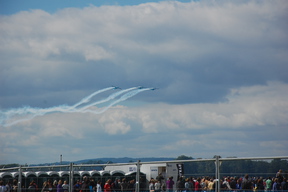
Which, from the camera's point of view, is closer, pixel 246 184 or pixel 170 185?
pixel 246 184

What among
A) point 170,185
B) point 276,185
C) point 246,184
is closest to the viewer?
point 276,185

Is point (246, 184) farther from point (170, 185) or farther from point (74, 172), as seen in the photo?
point (74, 172)

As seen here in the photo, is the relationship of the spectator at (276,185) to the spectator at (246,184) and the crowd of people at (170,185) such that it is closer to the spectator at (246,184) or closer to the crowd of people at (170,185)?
the crowd of people at (170,185)

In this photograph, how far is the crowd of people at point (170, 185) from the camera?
676 inches

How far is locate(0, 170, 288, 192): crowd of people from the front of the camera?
17183 mm

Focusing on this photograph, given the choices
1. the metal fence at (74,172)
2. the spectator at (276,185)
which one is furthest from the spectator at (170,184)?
the spectator at (276,185)

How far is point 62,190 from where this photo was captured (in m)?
24.4

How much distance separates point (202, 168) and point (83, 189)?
6810 mm

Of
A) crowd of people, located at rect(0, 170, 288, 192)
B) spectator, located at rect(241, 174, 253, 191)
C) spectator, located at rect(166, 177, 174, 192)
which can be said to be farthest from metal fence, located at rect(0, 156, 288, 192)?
spectator, located at rect(166, 177, 174, 192)

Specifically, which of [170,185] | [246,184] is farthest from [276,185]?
[170,185]

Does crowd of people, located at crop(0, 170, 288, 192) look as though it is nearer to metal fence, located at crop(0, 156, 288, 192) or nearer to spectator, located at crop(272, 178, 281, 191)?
spectator, located at crop(272, 178, 281, 191)

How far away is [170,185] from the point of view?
20375 mm

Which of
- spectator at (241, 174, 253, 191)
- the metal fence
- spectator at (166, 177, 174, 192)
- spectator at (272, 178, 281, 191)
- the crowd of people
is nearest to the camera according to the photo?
spectator at (272, 178, 281, 191)

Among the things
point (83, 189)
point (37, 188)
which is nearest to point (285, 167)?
point (83, 189)
